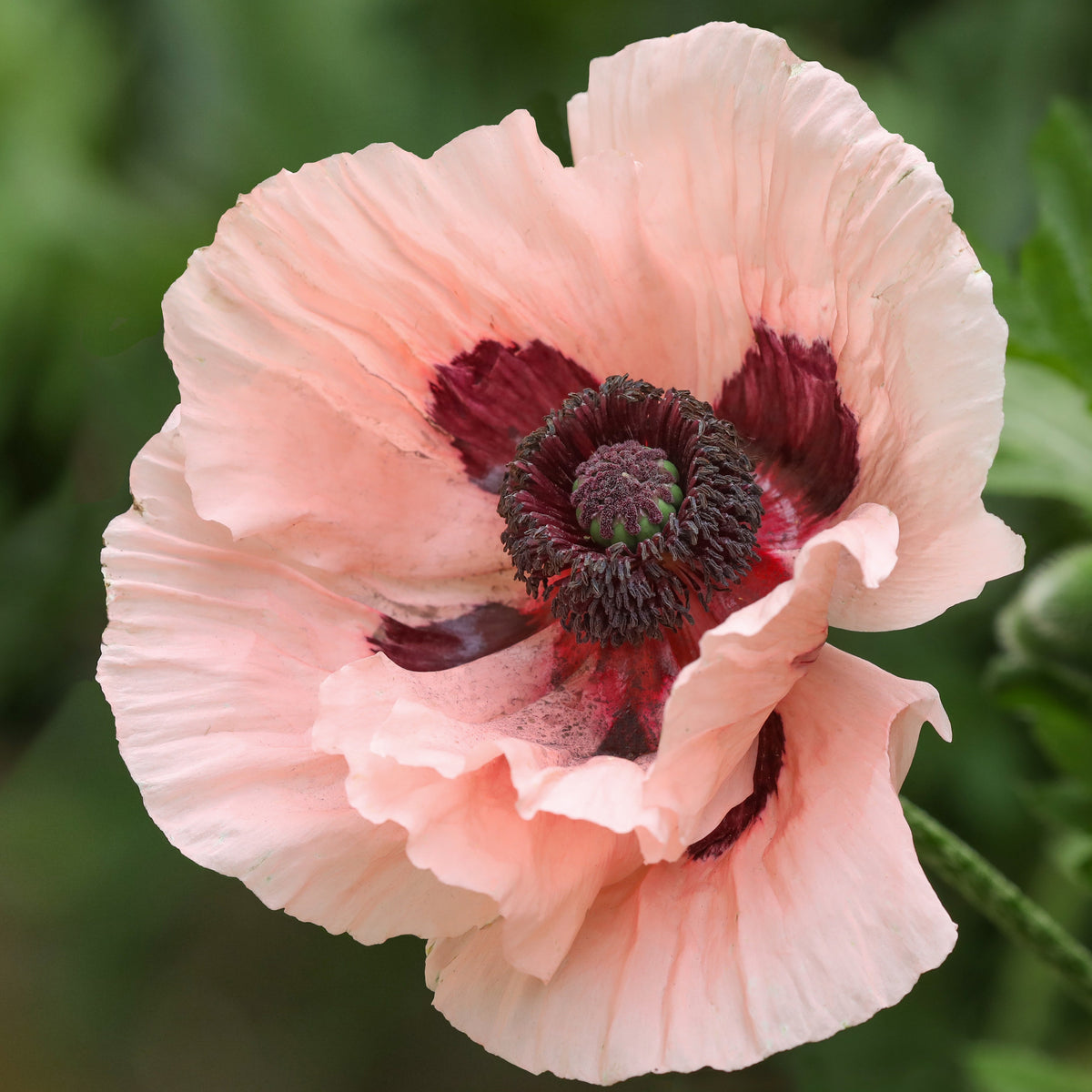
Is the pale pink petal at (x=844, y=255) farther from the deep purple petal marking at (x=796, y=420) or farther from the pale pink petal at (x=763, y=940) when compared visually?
the pale pink petal at (x=763, y=940)

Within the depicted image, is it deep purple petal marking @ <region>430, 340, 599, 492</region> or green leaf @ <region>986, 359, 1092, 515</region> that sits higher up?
deep purple petal marking @ <region>430, 340, 599, 492</region>

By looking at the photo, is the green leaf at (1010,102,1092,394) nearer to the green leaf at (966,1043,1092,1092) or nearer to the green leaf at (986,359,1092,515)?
the green leaf at (986,359,1092,515)

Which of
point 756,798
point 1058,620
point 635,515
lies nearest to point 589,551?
point 635,515

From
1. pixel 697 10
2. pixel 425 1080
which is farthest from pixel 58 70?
pixel 425 1080

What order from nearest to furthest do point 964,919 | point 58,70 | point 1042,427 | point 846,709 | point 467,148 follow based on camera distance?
point 846,709
point 467,148
point 1042,427
point 964,919
point 58,70

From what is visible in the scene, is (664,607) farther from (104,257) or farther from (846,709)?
(104,257)

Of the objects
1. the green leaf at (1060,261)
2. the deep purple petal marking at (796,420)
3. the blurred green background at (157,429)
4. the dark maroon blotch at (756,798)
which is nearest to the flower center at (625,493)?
the deep purple petal marking at (796,420)

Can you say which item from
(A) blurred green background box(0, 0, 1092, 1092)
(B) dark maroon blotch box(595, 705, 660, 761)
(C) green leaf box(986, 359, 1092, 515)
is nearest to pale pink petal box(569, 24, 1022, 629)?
(B) dark maroon blotch box(595, 705, 660, 761)
